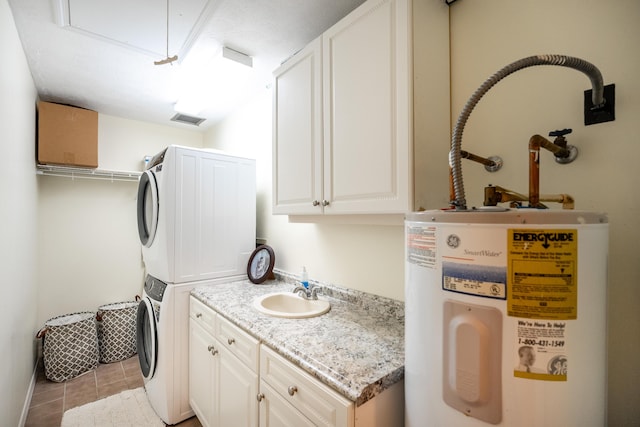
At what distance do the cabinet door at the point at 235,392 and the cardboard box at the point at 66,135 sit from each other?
2.25 m

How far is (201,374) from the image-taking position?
177 centimetres

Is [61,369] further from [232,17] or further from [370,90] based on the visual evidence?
[370,90]

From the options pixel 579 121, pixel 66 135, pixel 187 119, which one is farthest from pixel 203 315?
pixel 187 119

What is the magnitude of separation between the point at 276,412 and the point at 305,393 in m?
0.24

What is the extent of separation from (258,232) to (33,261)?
187 centimetres

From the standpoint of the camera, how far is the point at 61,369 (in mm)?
2422

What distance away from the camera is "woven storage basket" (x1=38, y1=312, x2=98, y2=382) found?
2.41 m

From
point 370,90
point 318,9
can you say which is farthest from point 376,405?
point 318,9

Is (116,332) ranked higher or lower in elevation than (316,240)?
lower

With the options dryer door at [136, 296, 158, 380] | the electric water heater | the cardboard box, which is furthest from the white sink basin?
the cardboard box

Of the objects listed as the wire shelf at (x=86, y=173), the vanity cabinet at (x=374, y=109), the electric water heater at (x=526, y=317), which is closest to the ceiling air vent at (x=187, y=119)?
the wire shelf at (x=86, y=173)

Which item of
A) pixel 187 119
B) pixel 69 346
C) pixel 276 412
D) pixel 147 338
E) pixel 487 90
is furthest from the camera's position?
pixel 187 119

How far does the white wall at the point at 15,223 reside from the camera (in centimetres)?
144

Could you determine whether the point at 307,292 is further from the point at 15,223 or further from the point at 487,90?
the point at 15,223
